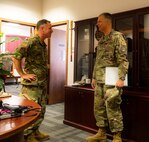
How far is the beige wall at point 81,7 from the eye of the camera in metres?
3.17

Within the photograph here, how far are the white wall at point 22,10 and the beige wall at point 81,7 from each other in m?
0.19

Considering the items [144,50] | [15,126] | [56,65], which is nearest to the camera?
[15,126]

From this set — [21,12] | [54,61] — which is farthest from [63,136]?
[21,12]

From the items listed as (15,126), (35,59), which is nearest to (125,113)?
(35,59)

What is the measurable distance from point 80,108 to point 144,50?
1.28 metres

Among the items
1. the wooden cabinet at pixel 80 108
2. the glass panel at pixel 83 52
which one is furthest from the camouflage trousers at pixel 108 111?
the glass panel at pixel 83 52

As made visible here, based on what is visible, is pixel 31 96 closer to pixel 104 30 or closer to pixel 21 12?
pixel 104 30

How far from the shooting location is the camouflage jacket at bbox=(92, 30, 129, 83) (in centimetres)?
229

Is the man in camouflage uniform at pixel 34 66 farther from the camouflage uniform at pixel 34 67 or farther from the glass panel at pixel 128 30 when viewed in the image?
the glass panel at pixel 128 30

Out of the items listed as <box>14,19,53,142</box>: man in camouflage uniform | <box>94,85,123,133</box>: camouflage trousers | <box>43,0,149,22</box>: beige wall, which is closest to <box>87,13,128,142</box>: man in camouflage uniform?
<box>94,85,123,133</box>: camouflage trousers

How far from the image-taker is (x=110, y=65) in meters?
2.42

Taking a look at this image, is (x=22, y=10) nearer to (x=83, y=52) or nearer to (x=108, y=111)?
(x=83, y=52)

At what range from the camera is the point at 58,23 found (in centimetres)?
439

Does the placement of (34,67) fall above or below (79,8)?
below
